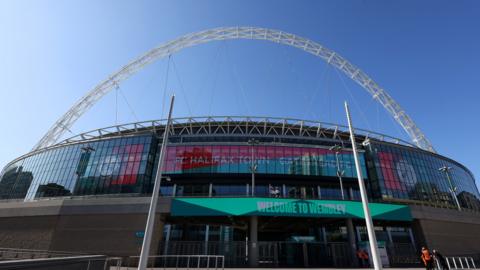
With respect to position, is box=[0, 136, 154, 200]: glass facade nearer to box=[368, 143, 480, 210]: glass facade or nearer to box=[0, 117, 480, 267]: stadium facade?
box=[0, 117, 480, 267]: stadium facade

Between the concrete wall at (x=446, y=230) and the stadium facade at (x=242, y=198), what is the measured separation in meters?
0.15

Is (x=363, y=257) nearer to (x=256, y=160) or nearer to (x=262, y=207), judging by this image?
(x=262, y=207)

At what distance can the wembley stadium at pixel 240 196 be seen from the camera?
2653cm

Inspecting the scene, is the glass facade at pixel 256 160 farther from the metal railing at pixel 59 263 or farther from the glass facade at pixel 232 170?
the metal railing at pixel 59 263

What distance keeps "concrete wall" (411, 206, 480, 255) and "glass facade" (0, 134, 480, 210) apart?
21.8ft

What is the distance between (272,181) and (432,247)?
22.1 m

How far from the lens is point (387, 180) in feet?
130

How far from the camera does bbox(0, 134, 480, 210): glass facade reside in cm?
3940

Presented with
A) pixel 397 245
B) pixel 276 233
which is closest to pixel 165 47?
pixel 276 233

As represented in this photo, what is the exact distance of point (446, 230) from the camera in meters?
31.8

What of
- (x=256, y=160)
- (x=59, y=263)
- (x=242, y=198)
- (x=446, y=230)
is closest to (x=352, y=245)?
(x=242, y=198)

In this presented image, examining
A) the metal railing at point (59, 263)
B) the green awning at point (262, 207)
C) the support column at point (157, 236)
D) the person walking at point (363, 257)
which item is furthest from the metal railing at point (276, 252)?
the metal railing at point (59, 263)

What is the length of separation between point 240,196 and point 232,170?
11882 millimetres

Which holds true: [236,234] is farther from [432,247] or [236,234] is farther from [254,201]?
[432,247]
